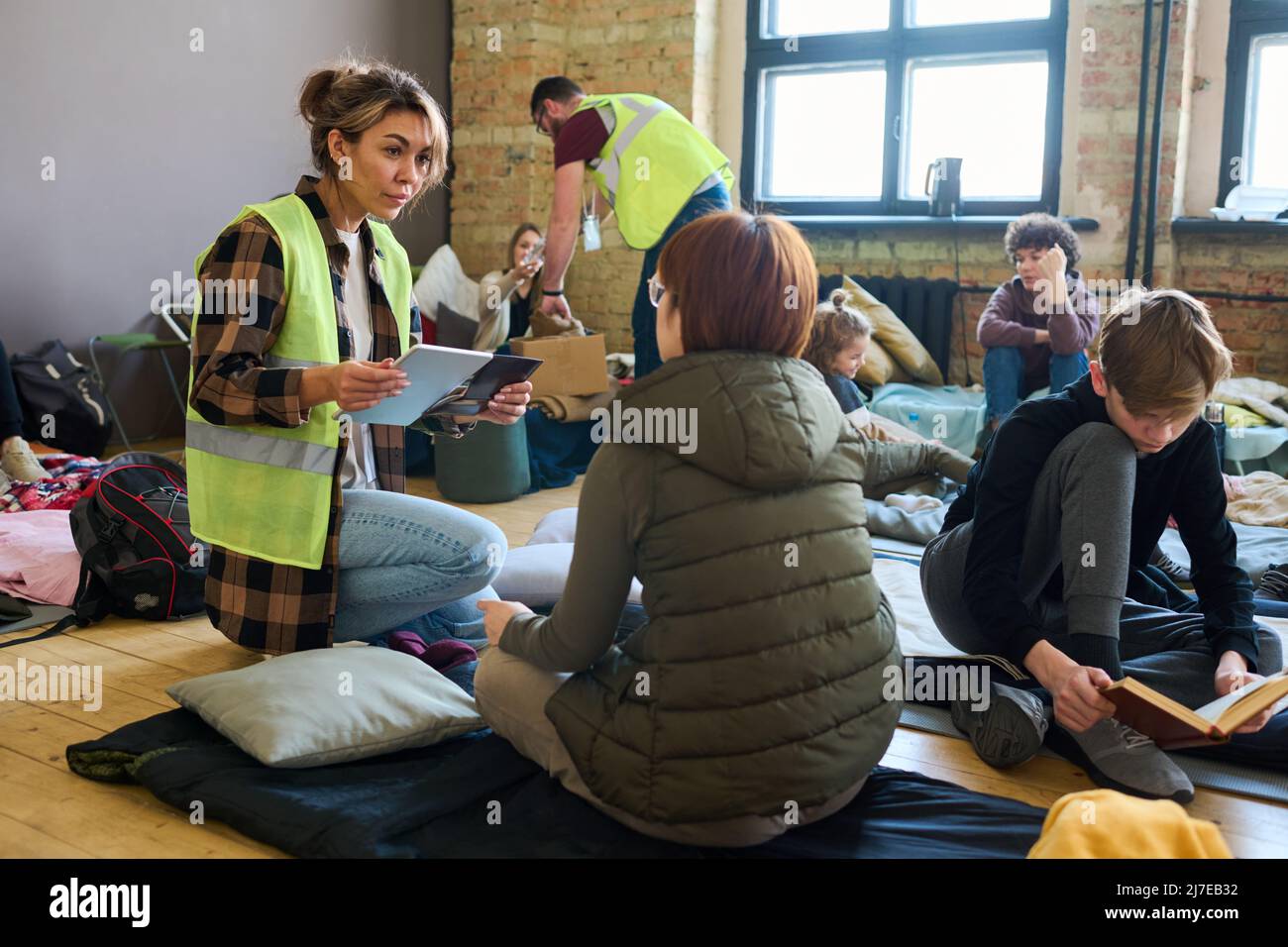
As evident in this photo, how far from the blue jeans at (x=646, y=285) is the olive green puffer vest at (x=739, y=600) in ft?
7.33

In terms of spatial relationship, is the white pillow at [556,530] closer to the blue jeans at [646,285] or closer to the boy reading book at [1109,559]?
the blue jeans at [646,285]

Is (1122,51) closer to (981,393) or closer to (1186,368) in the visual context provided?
(981,393)

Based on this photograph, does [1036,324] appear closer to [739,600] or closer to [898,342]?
[898,342]

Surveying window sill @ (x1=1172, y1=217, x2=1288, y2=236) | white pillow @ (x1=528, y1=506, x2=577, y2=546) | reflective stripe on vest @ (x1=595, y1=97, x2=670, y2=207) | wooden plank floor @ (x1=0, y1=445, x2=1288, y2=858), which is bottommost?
wooden plank floor @ (x1=0, y1=445, x2=1288, y2=858)

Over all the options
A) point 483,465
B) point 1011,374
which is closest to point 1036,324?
point 1011,374

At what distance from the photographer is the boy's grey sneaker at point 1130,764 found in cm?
202

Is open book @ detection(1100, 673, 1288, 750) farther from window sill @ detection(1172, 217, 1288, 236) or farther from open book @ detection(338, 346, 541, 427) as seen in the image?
window sill @ detection(1172, 217, 1288, 236)

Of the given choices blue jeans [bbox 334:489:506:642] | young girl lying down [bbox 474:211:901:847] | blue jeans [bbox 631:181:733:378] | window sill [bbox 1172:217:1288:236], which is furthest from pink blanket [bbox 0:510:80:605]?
window sill [bbox 1172:217:1288:236]

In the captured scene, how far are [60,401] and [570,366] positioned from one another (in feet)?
6.41

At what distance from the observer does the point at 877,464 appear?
4.00m

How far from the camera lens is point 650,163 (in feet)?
12.7

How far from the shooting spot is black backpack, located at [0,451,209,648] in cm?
294

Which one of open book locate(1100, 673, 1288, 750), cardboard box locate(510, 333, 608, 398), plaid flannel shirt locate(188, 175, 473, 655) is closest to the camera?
open book locate(1100, 673, 1288, 750)

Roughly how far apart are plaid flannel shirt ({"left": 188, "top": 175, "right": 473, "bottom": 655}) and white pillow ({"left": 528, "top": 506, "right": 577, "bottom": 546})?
748 millimetres
